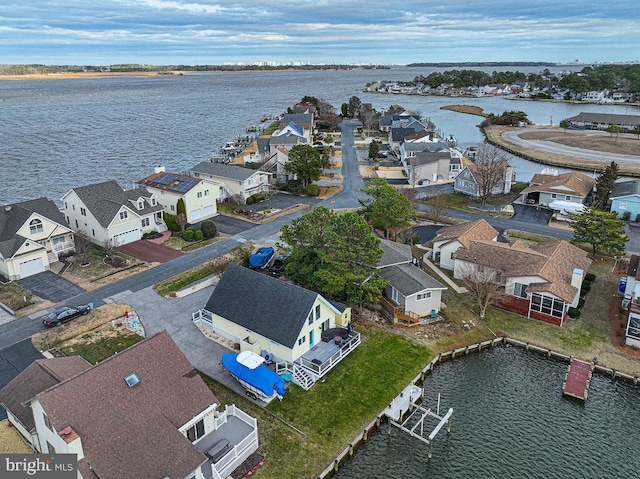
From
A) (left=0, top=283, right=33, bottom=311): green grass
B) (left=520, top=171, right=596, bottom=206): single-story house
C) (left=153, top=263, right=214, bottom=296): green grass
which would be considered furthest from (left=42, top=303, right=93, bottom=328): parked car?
(left=520, top=171, right=596, bottom=206): single-story house

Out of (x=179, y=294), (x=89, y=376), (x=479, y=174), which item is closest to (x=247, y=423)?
(x=89, y=376)

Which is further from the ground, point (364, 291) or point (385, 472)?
point (364, 291)

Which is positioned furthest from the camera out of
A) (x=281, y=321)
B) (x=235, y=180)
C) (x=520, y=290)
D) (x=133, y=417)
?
(x=235, y=180)

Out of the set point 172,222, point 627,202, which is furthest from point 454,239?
point 172,222

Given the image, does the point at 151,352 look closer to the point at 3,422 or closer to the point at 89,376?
the point at 89,376

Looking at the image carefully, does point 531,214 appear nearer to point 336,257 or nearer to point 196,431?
point 336,257
